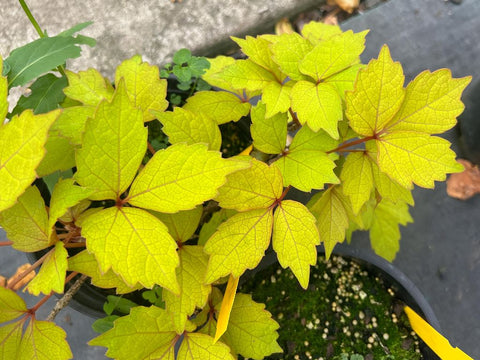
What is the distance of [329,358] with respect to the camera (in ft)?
3.13

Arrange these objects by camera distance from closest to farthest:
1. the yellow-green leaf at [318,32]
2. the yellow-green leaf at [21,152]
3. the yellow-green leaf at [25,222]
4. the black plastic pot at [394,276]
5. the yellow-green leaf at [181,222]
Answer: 1. the yellow-green leaf at [21,152]
2. the yellow-green leaf at [25,222]
3. the yellow-green leaf at [181,222]
4. the yellow-green leaf at [318,32]
5. the black plastic pot at [394,276]

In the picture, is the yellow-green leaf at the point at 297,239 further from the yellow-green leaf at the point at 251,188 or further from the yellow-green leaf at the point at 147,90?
the yellow-green leaf at the point at 147,90

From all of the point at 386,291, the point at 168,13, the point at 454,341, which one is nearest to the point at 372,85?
the point at 386,291

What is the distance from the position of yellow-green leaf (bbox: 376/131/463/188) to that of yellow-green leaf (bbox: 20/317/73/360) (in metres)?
0.54

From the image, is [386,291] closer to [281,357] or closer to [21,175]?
[281,357]

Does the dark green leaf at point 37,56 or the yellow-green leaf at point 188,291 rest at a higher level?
the dark green leaf at point 37,56

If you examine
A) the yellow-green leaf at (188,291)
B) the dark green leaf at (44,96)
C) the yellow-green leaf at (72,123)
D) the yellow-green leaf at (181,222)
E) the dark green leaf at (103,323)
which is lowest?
the dark green leaf at (103,323)

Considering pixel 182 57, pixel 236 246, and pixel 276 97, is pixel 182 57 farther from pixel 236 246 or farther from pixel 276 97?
pixel 236 246

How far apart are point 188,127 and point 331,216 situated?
0.30m

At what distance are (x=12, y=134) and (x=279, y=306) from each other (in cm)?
74

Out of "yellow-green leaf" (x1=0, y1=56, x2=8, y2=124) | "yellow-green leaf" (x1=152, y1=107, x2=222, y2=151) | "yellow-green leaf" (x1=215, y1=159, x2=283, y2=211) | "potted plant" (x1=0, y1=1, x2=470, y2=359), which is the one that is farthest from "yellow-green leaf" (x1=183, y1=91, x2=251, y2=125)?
"yellow-green leaf" (x1=0, y1=56, x2=8, y2=124)

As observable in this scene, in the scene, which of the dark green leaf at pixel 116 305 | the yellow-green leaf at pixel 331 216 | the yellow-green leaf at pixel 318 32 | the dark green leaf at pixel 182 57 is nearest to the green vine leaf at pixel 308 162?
the yellow-green leaf at pixel 331 216

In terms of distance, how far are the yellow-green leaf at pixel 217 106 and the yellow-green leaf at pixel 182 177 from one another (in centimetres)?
26

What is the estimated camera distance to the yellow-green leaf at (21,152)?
45 centimetres
